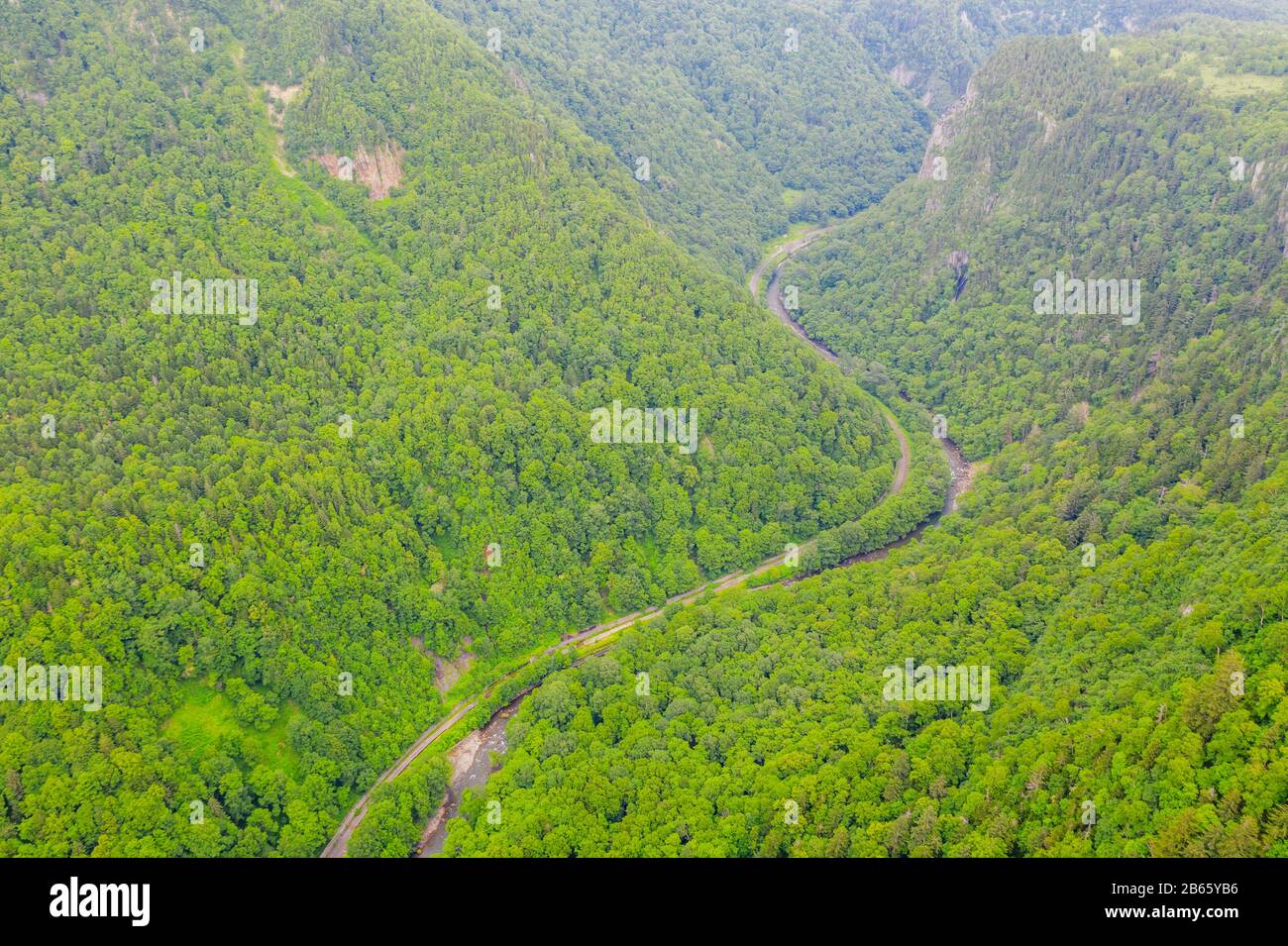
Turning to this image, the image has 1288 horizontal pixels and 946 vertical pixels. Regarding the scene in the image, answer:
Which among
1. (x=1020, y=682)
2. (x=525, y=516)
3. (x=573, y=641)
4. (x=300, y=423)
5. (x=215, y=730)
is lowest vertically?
(x=215, y=730)

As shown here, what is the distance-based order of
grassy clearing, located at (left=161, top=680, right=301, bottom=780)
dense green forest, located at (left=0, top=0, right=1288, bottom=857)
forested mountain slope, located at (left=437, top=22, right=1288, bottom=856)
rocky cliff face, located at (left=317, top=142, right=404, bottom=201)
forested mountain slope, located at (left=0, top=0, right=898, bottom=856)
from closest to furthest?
forested mountain slope, located at (left=437, top=22, right=1288, bottom=856)
dense green forest, located at (left=0, top=0, right=1288, bottom=857)
forested mountain slope, located at (left=0, top=0, right=898, bottom=856)
grassy clearing, located at (left=161, top=680, right=301, bottom=780)
rocky cliff face, located at (left=317, top=142, right=404, bottom=201)

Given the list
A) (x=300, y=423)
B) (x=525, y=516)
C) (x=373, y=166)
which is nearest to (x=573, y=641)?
(x=525, y=516)

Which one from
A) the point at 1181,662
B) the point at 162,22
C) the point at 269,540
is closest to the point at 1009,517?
the point at 1181,662

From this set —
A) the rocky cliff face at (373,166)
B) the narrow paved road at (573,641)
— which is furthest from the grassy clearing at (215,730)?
the rocky cliff face at (373,166)

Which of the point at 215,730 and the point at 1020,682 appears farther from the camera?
the point at 215,730

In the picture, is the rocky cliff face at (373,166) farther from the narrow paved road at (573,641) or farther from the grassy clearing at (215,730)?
the grassy clearing at (215,730)

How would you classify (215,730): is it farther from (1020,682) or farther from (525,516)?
(1020,682)

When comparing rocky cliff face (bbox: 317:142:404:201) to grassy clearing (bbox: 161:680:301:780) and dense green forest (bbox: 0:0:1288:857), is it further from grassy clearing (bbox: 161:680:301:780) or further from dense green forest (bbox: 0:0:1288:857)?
grassy clearing (bbox: 161:680:301:780)

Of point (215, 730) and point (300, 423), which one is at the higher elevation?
point (300, 423)

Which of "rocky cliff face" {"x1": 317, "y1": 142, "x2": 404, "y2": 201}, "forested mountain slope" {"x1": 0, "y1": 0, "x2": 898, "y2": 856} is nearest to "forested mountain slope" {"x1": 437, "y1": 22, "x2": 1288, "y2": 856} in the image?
"forested mountain slope" {"x1": 0, "y1": 0, "x2": 898, "y2": 856}
